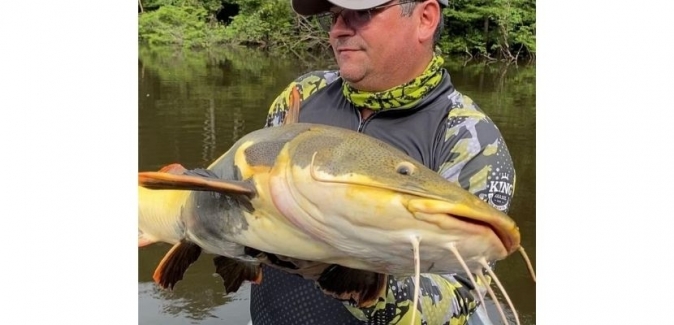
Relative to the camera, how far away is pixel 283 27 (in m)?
10.2

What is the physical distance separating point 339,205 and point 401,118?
0.52 meters

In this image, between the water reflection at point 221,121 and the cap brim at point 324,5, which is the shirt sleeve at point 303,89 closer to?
the cap brim at point 324,5

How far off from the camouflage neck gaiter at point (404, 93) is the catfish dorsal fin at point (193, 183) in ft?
1.47

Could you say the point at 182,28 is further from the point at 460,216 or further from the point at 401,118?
the point at 460,216

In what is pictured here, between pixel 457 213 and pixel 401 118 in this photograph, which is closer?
pixel 457 213

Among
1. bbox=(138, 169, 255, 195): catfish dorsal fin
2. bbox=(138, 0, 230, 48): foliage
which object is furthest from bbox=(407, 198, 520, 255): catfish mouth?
bbox=(138, 0, 230, 48): foliage

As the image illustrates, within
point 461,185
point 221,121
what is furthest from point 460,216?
point 221,121

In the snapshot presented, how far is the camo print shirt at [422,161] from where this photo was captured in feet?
3.69

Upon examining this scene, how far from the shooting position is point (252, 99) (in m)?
7.38

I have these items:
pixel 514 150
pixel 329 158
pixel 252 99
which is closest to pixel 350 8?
pixel 329 158

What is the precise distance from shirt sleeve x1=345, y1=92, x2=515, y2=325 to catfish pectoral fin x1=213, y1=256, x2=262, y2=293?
0.17 metres

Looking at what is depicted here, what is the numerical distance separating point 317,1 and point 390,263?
1.81 ft

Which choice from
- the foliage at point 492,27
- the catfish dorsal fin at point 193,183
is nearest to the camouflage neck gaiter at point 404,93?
the catfish dorsal fin at point 193,183
